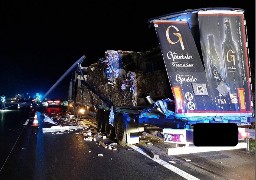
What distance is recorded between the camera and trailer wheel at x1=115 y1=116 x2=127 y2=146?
394 inches

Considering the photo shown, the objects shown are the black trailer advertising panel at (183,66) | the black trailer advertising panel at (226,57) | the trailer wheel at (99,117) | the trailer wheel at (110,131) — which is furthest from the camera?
the trailer wheel at (99,117)

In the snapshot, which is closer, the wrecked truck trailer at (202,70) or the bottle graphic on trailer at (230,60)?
the wrecked truck trailer at (202,70)

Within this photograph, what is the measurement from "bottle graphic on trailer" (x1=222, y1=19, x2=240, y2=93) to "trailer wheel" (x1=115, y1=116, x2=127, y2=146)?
3.58 metres

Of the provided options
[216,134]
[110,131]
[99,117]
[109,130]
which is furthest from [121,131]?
[216,134]

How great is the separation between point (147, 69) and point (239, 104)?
2.48m

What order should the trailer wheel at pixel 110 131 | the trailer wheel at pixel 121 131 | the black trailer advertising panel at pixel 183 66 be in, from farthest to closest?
the trailer wheel at pixel 110 131 < the trailer wheel at pixel 121 131 < the black trailer advertising panel at pixel 183 66

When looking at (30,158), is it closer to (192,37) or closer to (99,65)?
(99,65)

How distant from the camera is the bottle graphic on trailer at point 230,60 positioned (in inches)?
294

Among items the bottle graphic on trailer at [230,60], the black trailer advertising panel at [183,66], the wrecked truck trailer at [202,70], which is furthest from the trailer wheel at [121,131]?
the bottle graphic on trailer at [230,60]

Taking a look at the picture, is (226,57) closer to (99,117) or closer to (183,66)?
(183,66)

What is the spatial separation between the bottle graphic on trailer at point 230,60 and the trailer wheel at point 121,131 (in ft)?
11.7

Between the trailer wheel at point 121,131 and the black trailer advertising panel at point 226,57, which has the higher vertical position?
the black trailer advertising panel at point 226,57

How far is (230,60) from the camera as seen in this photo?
7.50m

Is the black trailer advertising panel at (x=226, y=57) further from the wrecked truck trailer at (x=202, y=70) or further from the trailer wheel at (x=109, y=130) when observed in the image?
the trailer wheel at (x=109, y=130)
